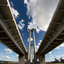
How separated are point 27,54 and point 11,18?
143ft

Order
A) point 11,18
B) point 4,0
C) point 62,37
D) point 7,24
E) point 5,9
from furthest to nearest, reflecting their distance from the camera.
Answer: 1. point 62,37
2. point 7,24
3. point 11,18
4. point 5,9
5. point 4,0

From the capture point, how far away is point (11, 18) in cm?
Result: 1225

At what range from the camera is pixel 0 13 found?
1138 cm

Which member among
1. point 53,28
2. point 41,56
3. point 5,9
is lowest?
point 41,56

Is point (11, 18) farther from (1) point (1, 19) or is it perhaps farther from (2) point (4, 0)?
(2) point (4, 0)

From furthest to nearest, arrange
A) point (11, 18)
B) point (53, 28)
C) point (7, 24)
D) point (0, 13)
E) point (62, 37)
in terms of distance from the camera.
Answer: point (62, 37) → point (53, 28) → point (7, 24) → point (11, 18) → point (0, 13)

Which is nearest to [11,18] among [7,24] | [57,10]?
[7,24]

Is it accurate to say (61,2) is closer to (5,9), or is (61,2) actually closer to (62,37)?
(5,9)

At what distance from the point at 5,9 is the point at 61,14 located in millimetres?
8085

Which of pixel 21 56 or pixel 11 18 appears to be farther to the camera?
pixel 21 56

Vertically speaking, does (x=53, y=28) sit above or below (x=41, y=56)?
above

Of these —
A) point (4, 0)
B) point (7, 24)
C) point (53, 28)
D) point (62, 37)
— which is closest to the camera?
point (4, 0)

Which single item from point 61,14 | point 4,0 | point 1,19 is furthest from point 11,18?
point 61,14

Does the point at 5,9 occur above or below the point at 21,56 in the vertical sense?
above
